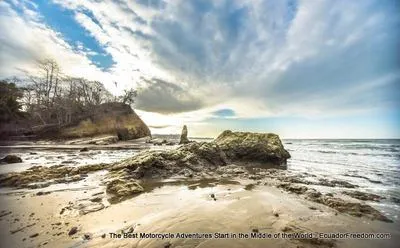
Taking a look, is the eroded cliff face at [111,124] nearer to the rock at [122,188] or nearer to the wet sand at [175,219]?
the rock at [122,188]

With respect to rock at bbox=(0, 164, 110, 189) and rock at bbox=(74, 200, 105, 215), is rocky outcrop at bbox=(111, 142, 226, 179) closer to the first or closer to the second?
rock at bbox=(0, 164, 110, 189)

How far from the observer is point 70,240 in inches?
148

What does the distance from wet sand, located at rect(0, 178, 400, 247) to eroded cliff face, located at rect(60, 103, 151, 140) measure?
137 feet

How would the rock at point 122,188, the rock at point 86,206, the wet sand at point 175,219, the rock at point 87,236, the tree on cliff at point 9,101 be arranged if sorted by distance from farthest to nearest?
the tree on cliff at point 9,101 < the rock at point 122,188 < the rock at point 86,206 < the rock at point 87,236 < the wet sand at point 175,219

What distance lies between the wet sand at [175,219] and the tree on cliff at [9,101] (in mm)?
38054

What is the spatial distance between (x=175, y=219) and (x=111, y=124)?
4985 cm

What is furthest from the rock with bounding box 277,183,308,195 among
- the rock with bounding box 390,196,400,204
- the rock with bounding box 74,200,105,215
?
the rock with bounding box 74,200,105,215

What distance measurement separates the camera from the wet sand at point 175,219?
3.70 meters

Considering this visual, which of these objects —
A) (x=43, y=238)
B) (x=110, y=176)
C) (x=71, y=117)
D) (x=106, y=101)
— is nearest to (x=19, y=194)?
(x=110, y=176)

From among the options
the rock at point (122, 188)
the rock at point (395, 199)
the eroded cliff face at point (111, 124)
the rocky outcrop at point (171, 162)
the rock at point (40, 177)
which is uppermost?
the eroded cliff face at point (111, 124)

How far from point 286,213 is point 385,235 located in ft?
5.73

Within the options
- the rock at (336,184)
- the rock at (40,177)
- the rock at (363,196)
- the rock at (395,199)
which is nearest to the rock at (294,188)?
the rock at (363,196)

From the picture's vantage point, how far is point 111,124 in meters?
50.3

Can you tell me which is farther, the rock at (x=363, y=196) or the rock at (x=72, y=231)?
the rock at (x=363, y=196)
